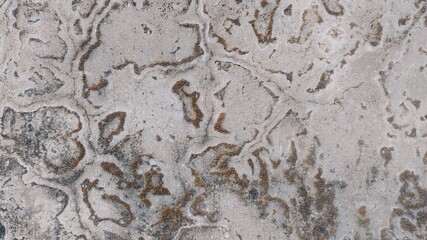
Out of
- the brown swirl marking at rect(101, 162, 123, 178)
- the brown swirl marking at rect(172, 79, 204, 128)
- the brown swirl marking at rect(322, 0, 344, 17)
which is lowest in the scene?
the brown swirl marking at rect(101, 162, 123, 178)

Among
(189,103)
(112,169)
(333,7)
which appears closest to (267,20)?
(333,7)

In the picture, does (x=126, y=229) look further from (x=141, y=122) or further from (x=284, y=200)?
(x=284, y=200)

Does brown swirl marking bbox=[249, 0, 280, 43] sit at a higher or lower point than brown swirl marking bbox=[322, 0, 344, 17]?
lower

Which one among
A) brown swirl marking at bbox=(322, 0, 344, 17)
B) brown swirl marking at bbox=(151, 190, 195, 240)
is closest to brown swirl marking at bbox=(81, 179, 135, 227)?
brown swirl marking at bbox=(151, 190, 195, 240)

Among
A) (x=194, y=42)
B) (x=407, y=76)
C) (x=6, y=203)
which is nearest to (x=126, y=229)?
(x=6, y=203)

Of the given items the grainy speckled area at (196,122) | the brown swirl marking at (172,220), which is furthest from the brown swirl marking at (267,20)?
the brown swirl marking at (172,220)

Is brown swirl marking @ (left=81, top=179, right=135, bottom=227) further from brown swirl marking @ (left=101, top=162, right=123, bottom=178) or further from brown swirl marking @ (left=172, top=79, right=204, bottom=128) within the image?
brown swirl marking @ (left=172, top=79, right=204, bottom=128)

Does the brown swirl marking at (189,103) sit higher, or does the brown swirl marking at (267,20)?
the brown swirl marking at (267,20)

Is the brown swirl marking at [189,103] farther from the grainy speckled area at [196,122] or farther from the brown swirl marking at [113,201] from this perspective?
the brown swirl marking at [113,201]
